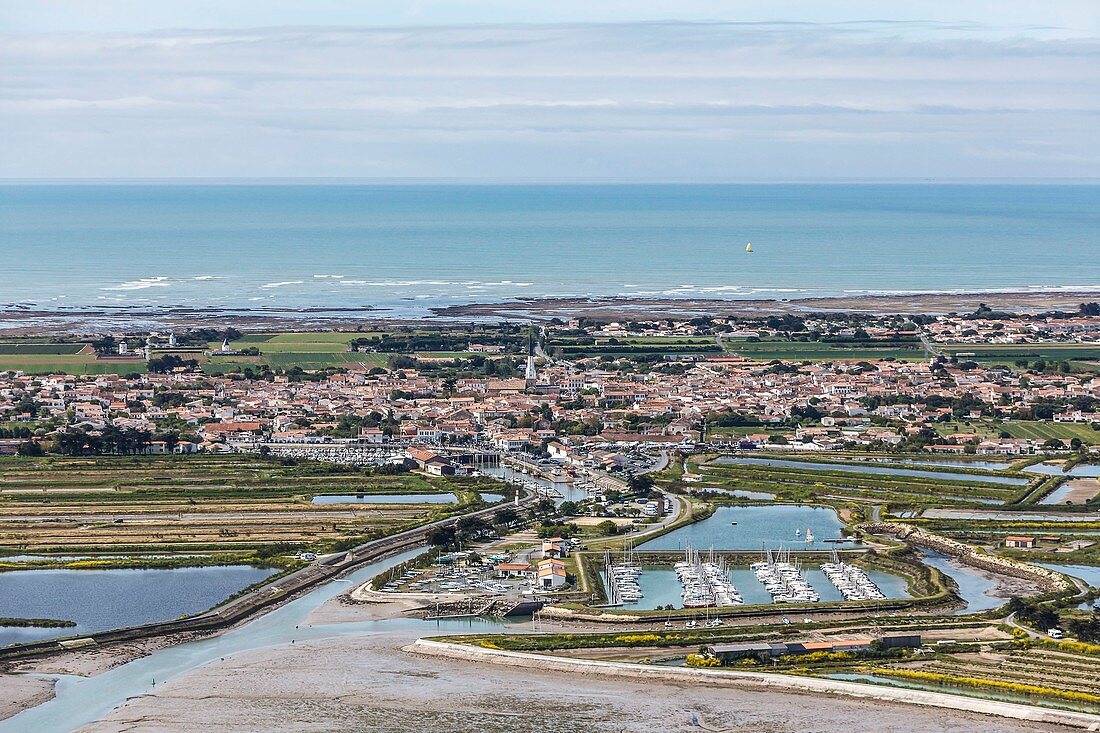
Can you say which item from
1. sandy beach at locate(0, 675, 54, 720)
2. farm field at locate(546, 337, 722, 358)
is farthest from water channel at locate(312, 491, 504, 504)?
farm field at locate(546, 337, 722, 358)

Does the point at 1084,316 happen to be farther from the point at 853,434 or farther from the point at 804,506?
the point at 804,506

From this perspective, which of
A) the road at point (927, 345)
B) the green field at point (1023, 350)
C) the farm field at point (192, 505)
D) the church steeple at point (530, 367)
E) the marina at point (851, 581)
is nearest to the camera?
the marina at point (851, 581)

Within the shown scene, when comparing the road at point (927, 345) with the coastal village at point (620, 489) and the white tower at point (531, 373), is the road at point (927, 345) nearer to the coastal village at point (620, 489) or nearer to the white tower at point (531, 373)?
the coastal village at point (620, 489)

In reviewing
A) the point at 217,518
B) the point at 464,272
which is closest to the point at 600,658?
the point at 217,518

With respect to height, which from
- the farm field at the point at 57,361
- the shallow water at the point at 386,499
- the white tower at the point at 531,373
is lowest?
the shallow water at the point at 386,499

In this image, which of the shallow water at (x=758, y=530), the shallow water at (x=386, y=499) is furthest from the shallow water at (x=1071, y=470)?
the shallow water at (x=386, y=499)

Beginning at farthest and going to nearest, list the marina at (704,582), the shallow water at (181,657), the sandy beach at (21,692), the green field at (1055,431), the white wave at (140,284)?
1. the white wave at (140,284)
2. the green field at (1055,431)
3. the marina at (704,582)
4. the sandy beach at (21,692)
5. the shallow water at (181,657)
